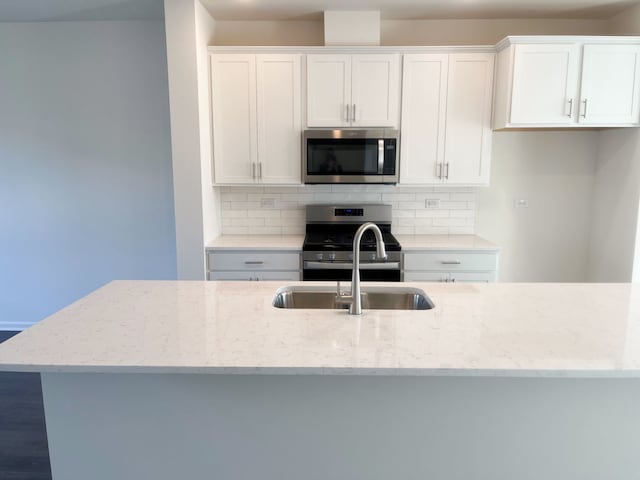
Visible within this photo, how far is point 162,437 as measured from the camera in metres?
1.50

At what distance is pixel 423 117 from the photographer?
3361 mm

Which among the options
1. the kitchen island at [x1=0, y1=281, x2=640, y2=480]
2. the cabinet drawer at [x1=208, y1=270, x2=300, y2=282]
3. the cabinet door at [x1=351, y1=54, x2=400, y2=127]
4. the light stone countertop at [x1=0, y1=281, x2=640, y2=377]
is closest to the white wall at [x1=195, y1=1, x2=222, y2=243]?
the cabinet drawer at [x1=208, y1=270, x2=300, y2=282]

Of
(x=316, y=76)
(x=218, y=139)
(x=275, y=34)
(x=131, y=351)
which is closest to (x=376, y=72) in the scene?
(x=316, y=76)

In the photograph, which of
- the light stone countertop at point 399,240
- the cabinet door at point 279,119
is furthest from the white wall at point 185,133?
the cabinet door at point 279,119

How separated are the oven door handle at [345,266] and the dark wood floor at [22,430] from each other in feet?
6.40

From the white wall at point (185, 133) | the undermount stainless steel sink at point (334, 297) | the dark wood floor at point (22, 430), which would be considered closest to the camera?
the undermount stainless steel sink at point (334, 297)

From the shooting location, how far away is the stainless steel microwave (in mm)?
3324

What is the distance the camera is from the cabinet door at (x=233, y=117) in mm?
3316

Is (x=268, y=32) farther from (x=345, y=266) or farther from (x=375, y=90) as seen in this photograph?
(x=345, y=266)

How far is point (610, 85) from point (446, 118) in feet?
3.84

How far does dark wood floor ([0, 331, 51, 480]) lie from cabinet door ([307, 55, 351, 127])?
271 centimetres

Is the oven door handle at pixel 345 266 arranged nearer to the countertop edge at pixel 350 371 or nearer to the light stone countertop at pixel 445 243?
the light stone countertop at pixel 445 243

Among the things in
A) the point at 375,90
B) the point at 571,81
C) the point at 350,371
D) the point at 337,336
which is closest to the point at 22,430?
the point at 337,336

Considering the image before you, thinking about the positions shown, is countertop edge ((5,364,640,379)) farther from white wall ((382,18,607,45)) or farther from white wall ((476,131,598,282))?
white wall ((382,18,607,45))
